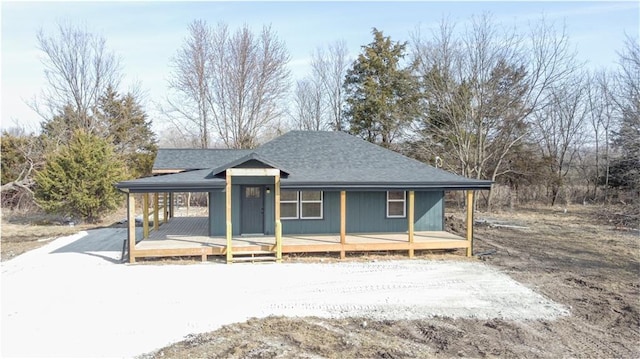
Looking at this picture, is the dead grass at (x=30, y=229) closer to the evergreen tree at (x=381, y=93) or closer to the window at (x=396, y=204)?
the window at (x=396, y=204)

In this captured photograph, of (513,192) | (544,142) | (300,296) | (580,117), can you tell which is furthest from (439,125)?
(300,296)

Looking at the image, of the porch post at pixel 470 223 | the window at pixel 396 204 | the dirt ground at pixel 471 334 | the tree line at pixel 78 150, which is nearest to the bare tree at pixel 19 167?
the tree line at pixel 78 150

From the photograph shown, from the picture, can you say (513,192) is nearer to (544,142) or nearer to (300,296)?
(544,142)

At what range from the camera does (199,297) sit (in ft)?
26.4

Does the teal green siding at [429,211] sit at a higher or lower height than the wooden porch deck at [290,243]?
higher

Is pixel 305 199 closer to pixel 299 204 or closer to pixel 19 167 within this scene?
pixel 299 204

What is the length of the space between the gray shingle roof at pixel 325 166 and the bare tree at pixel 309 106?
20.1 metres

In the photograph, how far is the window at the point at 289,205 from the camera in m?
13.0

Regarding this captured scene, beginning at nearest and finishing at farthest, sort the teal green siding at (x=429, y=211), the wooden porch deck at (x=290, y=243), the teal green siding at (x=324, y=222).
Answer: the wooden porch deck at (x=290, y=243) → the teal green siding at (x=324, y=222) → the teal green siding at (x=429, y=211)

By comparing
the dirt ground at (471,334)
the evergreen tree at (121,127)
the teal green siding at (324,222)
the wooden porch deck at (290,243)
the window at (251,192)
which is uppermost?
the evergreen tree at (121,127)

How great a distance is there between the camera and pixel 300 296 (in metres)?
8.20

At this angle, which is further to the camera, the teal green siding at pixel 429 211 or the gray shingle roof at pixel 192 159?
the gray shingle roof at pixel 192 159

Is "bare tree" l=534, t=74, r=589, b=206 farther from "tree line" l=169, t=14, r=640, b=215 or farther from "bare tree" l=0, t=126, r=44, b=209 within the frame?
"bare tree" l=0, t=126, r=44, b=209

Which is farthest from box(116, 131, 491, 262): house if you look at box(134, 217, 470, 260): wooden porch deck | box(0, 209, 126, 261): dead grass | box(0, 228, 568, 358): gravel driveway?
box(0, 209, 126, 261): dead grass
